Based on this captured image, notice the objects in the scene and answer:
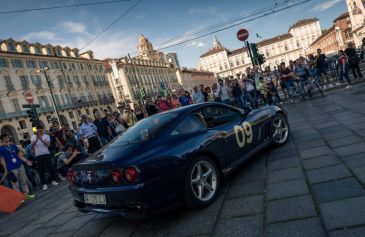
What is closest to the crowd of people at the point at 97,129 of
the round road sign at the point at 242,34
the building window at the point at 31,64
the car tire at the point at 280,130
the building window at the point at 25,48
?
the car tire at the point at 280,130

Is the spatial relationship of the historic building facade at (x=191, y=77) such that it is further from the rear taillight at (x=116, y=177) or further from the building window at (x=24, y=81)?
the rear taillight at (x=116, y=177)

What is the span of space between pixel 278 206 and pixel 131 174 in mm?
1633

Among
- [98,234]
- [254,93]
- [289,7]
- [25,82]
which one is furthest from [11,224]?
[25,82]

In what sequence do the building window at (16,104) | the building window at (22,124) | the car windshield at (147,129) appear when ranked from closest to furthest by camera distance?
the car windshield at (147,129) → the building window at (16,104) → the building window at (22,124)

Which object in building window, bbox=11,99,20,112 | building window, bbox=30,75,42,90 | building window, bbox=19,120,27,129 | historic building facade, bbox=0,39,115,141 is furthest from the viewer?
building window, bbox=30,75,42,90

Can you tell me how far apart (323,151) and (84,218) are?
12.7 feet

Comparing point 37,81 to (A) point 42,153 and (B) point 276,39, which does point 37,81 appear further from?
(B) point 276,39

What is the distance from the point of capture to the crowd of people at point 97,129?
834 centimetres

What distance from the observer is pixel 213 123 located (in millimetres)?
4625

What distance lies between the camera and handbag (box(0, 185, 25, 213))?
6.74m

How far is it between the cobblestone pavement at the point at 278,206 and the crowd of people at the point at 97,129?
257cm

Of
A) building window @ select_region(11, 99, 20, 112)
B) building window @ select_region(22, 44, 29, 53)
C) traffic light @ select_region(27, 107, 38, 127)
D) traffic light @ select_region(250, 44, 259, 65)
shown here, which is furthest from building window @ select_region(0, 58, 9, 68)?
traffic light @ select_region(250, 44, 259, 65)

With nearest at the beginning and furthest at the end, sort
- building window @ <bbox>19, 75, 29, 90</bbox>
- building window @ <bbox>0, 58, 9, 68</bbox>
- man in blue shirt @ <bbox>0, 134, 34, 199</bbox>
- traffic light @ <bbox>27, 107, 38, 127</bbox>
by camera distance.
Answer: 1. man in blue shirt @ <bbox>0, 134, 34, 199</bbox>
2. traffic light @ <bbox>27, 107, 38, 127</bbox>
3. building window @ <bbox>0, 58, 9, 68</bbox>
4. building window @ <bbox>19, 75, 29, 90</bbox>

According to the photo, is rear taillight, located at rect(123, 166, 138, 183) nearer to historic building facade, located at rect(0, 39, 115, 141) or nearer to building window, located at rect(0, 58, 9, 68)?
historic building facade, located at rect(0, 39, 115, 141)
